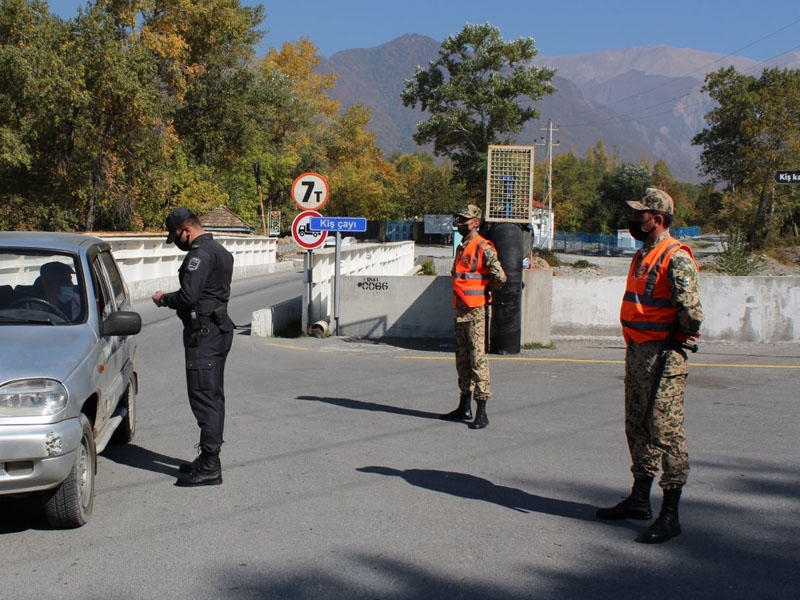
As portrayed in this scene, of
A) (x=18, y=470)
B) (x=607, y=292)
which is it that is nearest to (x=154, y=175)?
(x=607, y=292)

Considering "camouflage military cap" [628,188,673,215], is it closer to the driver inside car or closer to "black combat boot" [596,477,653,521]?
"black combat boot" [596,477,653,521]

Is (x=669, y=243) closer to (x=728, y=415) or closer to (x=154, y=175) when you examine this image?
(x=728, y=415)

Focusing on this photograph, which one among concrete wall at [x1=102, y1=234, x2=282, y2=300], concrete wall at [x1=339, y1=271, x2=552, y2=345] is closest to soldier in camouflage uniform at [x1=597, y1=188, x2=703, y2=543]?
concrete wall at [x1=339, y1=271, x2=552, y2=345]

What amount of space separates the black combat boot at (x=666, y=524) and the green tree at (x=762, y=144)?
48.3m

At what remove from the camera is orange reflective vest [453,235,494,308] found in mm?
8102

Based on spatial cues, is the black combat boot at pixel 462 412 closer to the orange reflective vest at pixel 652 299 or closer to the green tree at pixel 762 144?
the orange reflective vest at pixel 652 299

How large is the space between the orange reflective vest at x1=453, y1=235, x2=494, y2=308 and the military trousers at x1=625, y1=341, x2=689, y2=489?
296 centimetres

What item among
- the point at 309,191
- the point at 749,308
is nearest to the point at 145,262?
the point at 309,191

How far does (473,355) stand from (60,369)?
401 cm

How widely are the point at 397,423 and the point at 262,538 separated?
3251 millimetres

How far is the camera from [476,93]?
196 ft

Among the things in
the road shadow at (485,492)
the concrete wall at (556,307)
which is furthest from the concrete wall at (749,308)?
the road shadow at (485,492)

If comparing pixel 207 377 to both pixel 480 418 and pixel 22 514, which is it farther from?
pixel 480 418

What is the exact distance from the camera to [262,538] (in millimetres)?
Answer: 5023
